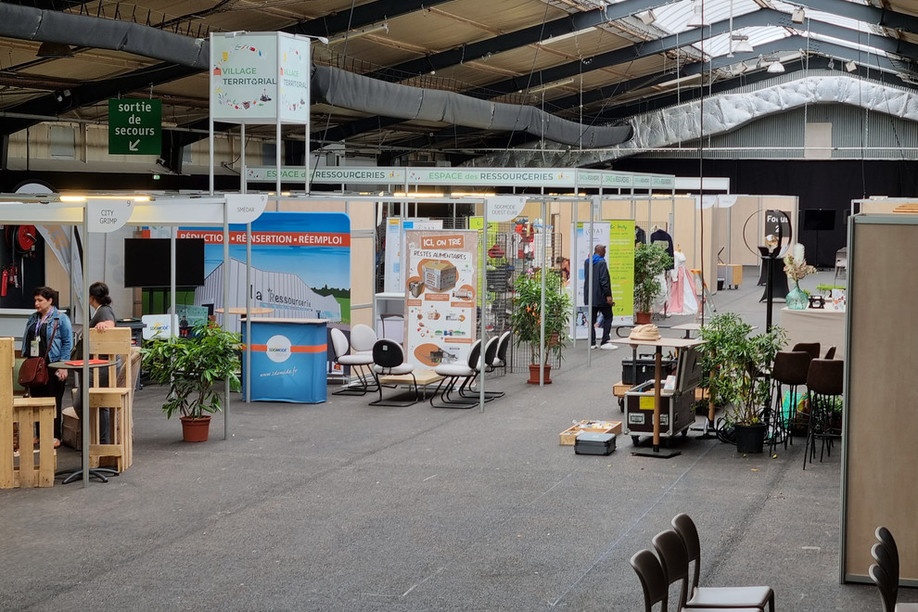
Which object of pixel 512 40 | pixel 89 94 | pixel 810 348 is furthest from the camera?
pixel 512 40

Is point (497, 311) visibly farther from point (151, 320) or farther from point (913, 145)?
point (913, 145)

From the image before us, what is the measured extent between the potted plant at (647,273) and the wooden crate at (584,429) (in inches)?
304

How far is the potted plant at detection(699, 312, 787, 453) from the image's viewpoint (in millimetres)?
8820

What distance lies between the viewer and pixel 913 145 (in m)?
30.5

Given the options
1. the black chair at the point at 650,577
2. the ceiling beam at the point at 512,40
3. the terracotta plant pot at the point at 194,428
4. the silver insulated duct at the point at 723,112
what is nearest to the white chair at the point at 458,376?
the terracotta plant pot at the point at 194,428

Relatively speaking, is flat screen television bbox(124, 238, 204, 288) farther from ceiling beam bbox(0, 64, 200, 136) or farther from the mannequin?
the mannequin

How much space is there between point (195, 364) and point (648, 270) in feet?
32.4

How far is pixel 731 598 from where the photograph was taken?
4.59 m

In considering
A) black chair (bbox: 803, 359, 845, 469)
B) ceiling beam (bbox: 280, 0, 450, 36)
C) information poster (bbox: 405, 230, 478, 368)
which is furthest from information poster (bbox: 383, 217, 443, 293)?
black chair (bbox: 803, 359, 845, 469)

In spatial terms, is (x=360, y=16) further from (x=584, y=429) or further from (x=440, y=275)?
(x=584, y=429)

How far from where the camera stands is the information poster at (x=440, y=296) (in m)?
11.5

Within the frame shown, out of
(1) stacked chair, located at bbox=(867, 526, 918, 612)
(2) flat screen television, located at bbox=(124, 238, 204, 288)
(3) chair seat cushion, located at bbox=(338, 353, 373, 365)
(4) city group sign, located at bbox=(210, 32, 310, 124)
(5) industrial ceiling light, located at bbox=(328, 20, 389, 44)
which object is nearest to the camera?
(1) stacked chair, located at bbox=(867, 526, 918, 612)

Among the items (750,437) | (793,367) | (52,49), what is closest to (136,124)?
(52,49)

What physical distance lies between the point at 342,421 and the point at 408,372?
53.1 inches
